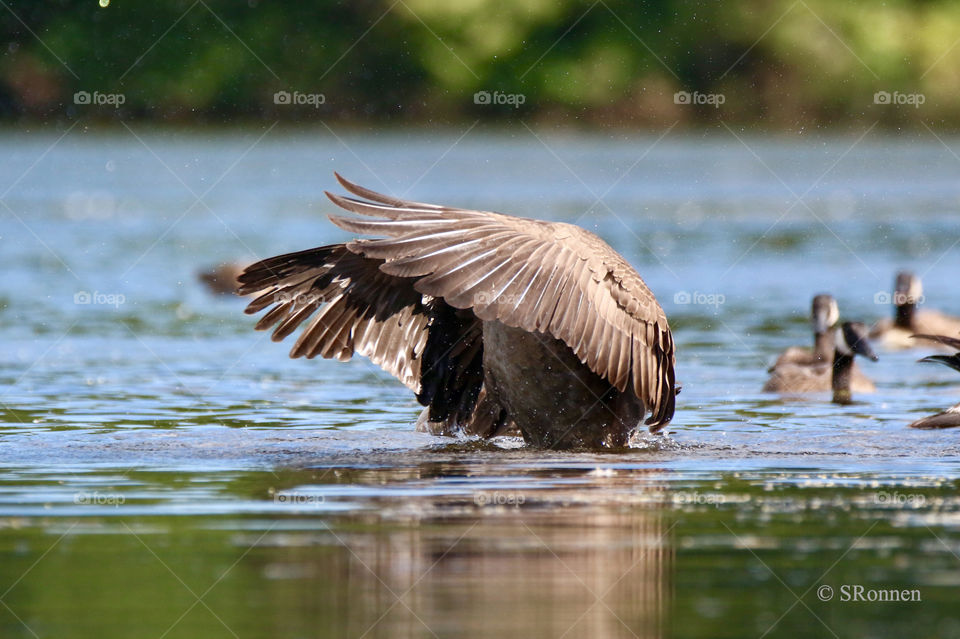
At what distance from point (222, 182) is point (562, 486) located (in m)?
33.4

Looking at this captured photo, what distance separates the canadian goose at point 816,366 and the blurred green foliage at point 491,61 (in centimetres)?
4000

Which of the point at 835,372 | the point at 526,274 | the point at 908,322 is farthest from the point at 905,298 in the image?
the point at 526,274

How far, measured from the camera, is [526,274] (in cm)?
920

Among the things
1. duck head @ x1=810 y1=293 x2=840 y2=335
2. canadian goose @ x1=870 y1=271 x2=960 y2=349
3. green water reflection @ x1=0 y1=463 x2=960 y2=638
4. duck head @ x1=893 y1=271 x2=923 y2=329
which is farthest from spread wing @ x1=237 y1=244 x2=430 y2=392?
duck head @ x1=893 y1=271 x2=923 y2=329

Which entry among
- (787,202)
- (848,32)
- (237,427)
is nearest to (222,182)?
(787,202)

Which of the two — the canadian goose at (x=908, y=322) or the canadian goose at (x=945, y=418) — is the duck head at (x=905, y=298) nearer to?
the canadian goose at (x=908, y=322)

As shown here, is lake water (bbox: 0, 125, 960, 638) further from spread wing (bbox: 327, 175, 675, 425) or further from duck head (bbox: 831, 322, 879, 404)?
spread wing (bbox: 327, 175, 675, 425)

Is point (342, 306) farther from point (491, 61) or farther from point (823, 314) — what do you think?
point (491, 61)

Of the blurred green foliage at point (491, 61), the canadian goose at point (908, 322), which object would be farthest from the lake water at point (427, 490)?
the blurred green foliage at point (491, 61)

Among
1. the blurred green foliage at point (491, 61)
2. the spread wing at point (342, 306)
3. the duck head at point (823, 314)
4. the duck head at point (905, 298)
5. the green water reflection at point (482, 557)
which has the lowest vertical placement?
the green water reflection at point (482, 557)

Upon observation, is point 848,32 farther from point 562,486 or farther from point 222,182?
point 562,486

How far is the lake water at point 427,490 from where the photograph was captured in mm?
6289

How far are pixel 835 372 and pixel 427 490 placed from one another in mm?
6303

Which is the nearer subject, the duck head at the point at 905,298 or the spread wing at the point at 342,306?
the spread wing at the point at 342,306
